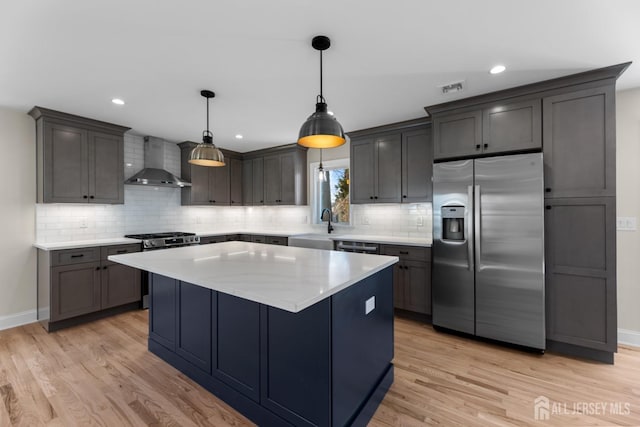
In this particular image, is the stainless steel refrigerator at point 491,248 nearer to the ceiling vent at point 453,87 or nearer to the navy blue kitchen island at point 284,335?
the ceiling vent at point 453,87

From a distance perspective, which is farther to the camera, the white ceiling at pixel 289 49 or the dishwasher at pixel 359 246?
the dishwasher at pixel 359 246

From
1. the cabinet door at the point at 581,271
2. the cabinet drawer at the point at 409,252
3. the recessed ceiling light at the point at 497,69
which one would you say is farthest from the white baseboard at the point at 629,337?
the recessed ceiling light at the point at 497,69

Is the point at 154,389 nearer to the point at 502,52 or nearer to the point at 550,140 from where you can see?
the point at 502,52

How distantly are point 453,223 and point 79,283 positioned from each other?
4283mm

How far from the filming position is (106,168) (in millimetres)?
3824

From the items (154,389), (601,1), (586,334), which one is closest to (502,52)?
(601,1)

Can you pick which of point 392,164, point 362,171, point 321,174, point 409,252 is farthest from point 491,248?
point 321,174

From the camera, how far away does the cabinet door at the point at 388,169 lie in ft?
12.8

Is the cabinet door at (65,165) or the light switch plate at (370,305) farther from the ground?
the cabinet door at (65,165)

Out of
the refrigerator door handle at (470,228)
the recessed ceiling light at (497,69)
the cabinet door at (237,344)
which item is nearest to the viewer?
the cabinet door at (237,344)

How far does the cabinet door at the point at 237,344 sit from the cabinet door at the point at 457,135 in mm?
2545

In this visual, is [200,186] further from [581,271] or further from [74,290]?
[581,271]

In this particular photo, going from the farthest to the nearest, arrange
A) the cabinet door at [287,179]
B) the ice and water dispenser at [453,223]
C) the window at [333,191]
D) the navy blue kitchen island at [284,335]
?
1. the cabinet door at [287,179]
2. the window at [333,191]
3. the ice and water dispenser at [453,223]
4. the navy blue kitchen island at [284,335]

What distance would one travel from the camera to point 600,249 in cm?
246
